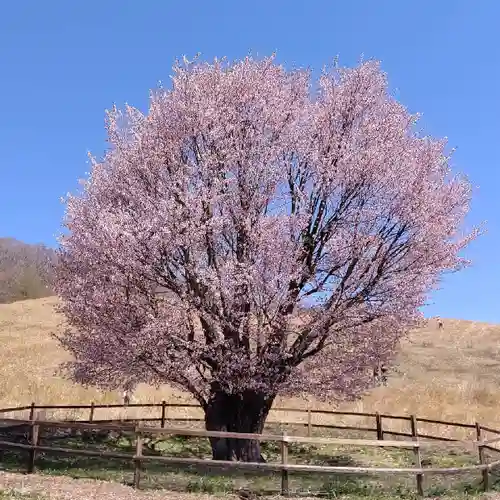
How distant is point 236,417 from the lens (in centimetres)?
1812

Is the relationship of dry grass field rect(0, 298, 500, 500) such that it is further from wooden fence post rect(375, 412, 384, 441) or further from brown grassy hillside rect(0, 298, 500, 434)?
wooden fence post rect(375, 412, 384, 441)

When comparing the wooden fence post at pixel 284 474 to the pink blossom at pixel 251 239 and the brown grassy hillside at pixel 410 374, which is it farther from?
the brown grassy hillside at pixel 410 374

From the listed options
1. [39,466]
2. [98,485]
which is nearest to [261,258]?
[98,485]

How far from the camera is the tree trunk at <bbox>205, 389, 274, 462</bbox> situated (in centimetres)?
1780

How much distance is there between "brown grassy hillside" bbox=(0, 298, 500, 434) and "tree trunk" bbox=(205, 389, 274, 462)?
4.14m

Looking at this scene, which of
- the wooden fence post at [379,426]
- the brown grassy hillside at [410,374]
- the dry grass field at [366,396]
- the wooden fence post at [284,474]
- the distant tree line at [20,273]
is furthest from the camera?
the distant tree line at [20,273]

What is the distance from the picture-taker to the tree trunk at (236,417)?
1780 cm

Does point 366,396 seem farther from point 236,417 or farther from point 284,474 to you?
point 284,474

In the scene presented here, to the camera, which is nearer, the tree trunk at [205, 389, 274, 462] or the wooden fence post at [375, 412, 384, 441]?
the tree trunk at [205, 389, 274, 462]

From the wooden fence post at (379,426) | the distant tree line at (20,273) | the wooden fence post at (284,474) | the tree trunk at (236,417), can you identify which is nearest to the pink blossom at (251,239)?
the tree trunk at (236,417)

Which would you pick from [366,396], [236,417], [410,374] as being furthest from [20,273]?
[236,417]

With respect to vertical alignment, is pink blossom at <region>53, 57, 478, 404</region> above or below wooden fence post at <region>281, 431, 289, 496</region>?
above

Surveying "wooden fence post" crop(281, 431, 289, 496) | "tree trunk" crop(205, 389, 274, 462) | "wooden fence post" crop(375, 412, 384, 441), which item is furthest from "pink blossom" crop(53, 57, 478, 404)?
"wooden fence post" crop(375, 412, 384, 441)

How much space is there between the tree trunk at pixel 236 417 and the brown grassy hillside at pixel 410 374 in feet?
13.6
